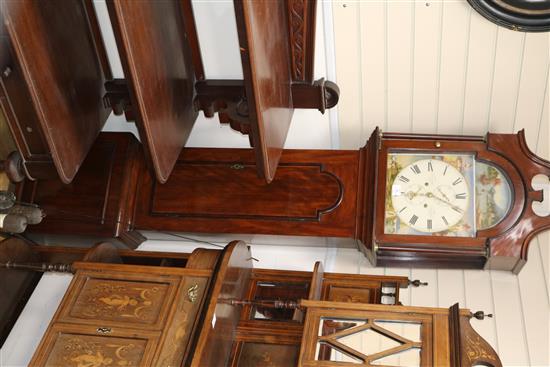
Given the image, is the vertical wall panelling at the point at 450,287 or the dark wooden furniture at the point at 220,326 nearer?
→ the dark wooden furniture at the point at 220,326

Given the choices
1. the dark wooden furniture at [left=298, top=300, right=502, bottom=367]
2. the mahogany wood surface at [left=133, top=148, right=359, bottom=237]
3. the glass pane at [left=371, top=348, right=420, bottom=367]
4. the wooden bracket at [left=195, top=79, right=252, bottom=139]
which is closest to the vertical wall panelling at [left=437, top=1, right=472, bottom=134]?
the mahogany wood surface at [left=133, top=148, right=359, bottom=237]

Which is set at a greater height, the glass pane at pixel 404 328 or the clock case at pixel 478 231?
the clock case at pixel 478 231

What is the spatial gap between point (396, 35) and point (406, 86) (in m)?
0.24

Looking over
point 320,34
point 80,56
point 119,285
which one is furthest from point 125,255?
point 320,34

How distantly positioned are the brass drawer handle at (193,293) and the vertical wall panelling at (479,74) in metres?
1.36

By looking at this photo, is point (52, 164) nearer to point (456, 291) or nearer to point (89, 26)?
point (89, 26)

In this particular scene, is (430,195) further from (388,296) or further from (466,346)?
(466,346)

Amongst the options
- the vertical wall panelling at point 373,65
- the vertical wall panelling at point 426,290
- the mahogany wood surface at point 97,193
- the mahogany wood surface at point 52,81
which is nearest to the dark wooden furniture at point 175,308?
the vertical wall panelling at point 426,290

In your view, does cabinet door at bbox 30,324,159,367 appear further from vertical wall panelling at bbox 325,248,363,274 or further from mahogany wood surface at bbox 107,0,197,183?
vertical wall panelling at bbox 325,248,363,274

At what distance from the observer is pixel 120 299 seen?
2.25 meters

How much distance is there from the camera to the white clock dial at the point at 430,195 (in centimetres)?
255

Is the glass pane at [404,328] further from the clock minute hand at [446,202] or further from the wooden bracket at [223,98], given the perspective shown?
the wooden bracket at [223,98]

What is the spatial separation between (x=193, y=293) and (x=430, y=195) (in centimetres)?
106

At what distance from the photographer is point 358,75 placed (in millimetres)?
2662
